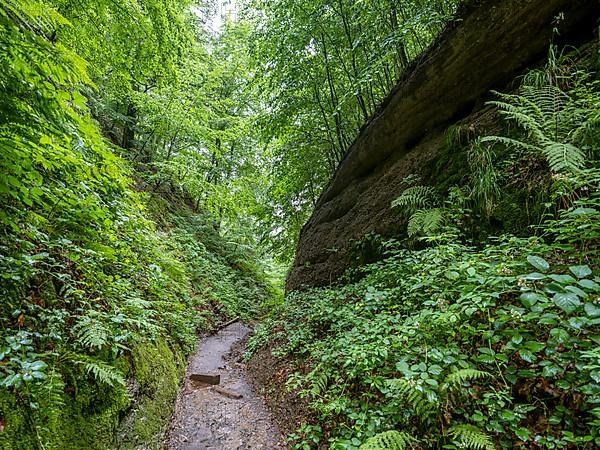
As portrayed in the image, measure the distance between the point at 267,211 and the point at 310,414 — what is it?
27.7ft

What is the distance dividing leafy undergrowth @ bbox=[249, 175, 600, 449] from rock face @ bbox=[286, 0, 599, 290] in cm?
284

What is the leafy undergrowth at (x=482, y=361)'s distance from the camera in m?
2.11

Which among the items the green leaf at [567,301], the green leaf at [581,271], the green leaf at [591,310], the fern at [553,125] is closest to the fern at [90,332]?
the green leaf at [567,301]

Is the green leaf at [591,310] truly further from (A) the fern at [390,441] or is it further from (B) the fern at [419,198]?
(B) the fern at [419,198]

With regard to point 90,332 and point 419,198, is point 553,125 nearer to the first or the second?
point 419,198

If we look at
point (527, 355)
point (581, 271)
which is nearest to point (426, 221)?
point (581, 271)

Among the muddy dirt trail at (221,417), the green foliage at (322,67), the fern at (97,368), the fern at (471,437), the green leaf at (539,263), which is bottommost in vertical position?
the muddy dirt trail at (221,417)

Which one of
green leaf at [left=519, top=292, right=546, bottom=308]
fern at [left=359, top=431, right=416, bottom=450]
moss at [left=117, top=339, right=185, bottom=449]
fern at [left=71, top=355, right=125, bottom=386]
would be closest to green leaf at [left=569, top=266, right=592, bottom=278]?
green leaf at [left=519, top=292, right=546, bottom=308]

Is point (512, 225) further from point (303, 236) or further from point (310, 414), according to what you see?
point (303, 236)

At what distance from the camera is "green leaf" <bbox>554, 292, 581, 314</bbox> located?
7.02 feet

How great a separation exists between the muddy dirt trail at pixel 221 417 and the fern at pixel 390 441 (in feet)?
5.96

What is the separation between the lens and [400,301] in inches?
160

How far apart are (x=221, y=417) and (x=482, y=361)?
385 centimetres

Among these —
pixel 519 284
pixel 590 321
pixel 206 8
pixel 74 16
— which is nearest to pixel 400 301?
pixel 519 284
